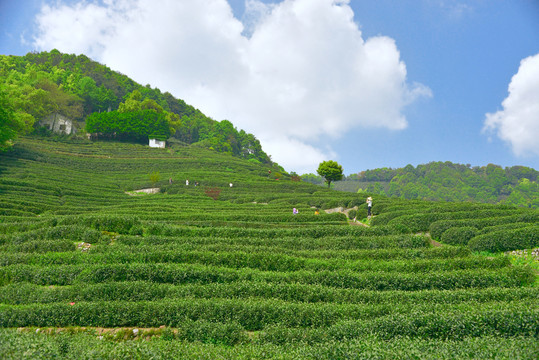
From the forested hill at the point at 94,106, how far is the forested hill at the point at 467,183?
8053 cm

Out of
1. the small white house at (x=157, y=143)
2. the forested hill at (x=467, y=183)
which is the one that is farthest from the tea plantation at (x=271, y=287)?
the forested hill at (x=467, y=183)

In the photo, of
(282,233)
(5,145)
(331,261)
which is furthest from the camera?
(5,145)

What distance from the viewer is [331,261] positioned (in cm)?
1642

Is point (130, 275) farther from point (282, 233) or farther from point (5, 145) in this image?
point (5, 145)

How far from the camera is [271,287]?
506 inches

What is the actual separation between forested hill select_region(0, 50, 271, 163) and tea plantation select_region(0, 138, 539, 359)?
4056cm

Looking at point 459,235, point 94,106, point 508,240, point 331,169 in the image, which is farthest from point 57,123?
point 508,240

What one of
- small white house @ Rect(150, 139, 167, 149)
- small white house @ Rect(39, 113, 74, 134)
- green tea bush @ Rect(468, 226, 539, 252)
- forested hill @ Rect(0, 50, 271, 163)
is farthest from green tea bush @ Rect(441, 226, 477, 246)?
small white house @ Rect(39, 113, 74, 134)

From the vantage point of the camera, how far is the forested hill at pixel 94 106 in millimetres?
75562

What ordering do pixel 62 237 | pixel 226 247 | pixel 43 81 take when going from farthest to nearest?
pixel 43 81
pixel 62 237
pixel 226 247

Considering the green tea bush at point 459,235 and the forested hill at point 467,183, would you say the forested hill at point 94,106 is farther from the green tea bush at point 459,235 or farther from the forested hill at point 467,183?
the forested hill at point 467,183

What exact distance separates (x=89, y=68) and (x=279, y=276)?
521 ft

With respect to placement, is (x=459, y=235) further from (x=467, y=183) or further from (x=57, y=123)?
(x=467, y=183)

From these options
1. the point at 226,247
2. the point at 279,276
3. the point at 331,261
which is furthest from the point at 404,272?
the point at 226,247
